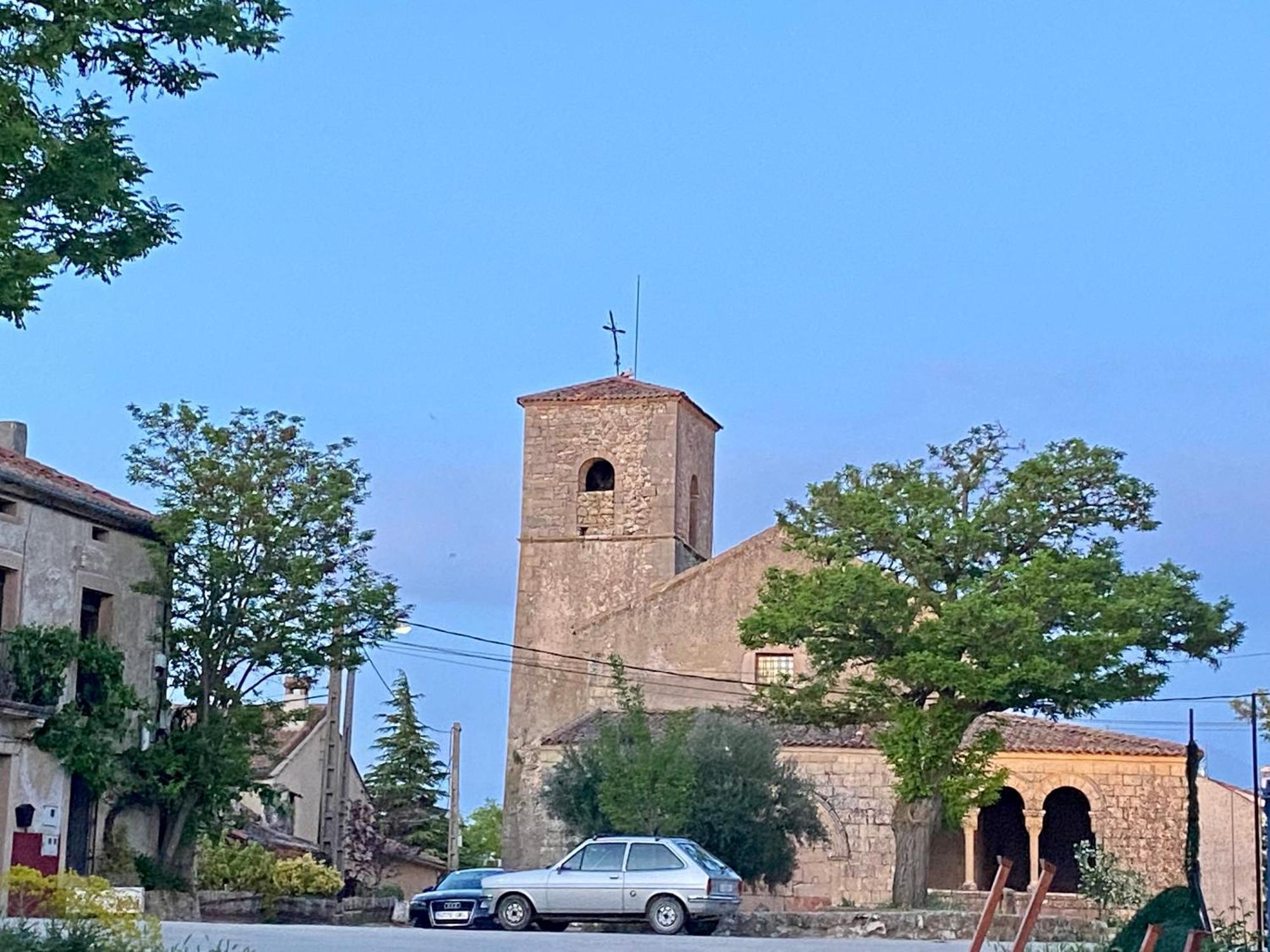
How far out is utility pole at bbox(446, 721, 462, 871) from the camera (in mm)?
46469

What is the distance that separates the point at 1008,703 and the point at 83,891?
56.0 ft

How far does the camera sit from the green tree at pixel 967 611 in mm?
27672

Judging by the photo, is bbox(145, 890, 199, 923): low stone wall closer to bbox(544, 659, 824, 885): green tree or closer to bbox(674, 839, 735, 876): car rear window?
bbox(544, 659, 824, 885): green tree

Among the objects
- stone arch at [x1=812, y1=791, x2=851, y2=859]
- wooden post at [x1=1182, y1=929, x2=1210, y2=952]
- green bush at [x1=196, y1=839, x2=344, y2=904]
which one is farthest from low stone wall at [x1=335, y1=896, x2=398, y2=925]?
wooden post at [x1=1182, y1=929, x2=1210, y2=952]

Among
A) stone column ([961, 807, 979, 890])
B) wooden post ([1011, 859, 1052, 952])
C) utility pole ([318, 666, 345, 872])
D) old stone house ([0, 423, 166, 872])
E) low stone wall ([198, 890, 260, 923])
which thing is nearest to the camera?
wooden post ([1011, 859, 1052, 952])

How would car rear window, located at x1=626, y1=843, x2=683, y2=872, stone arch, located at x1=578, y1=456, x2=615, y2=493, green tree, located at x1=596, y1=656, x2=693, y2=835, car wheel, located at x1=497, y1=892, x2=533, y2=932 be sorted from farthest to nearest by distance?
1. stone arch, located at x1=578, y1=456, x2=615, y2=493
2. green tree, located at x1=596, y1=656, x2=693, y2=835
3. car wheel, located at x1=497, y1=892, x2=533, y2=932
4. car rear window, located at x1=626, y1=843, x2=683, y2=872

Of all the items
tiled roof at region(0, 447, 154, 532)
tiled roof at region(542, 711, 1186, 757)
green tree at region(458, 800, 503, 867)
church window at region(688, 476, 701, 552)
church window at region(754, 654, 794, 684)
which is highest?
church window at region(688, 476, 701, 552)

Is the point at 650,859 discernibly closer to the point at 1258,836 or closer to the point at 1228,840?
the point at 1258,836

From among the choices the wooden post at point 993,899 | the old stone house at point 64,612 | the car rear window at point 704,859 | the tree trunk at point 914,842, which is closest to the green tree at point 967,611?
the tree trunk at point 914,842

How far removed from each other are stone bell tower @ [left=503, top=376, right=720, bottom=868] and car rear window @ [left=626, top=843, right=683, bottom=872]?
21.9 m

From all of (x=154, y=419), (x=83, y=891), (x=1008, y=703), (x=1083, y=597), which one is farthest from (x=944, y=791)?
(x=83, y=891)

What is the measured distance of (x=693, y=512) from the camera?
1983 inches

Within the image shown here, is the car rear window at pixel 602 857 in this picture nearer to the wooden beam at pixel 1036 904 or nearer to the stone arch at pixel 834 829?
the wooden beam at pixel 1036 904

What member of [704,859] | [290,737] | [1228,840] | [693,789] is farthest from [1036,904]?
[290,737]
